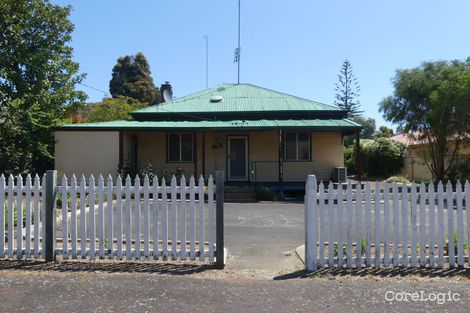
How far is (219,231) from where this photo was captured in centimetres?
675

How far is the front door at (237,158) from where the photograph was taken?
21078 mm

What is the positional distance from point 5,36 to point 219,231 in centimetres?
1793

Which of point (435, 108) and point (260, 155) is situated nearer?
point (260, 155)

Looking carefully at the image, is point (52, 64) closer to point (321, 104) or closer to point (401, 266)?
point (321, 104)

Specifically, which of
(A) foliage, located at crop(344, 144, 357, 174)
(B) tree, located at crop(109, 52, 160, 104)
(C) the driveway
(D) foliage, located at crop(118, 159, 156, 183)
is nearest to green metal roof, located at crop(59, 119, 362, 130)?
(D) foliage, located at crop(118, 159, 156, 183)

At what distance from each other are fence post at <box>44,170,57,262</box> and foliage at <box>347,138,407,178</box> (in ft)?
95.8

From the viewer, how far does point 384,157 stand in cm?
3312

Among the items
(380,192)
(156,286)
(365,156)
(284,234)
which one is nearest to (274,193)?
(284,234)

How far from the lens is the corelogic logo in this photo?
5.31 meters

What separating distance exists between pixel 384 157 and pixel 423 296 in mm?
28971

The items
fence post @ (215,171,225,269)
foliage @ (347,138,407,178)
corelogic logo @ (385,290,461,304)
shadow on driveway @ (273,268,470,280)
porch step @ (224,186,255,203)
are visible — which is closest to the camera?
corelogic logo @ (385,290,461,304)

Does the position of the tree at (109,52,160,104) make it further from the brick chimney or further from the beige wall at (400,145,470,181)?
the beige wall at (400,145,470,181)

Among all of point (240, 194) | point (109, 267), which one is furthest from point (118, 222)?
point (240, 194)

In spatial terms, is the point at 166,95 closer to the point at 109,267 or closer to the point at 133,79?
the point at 109,267
